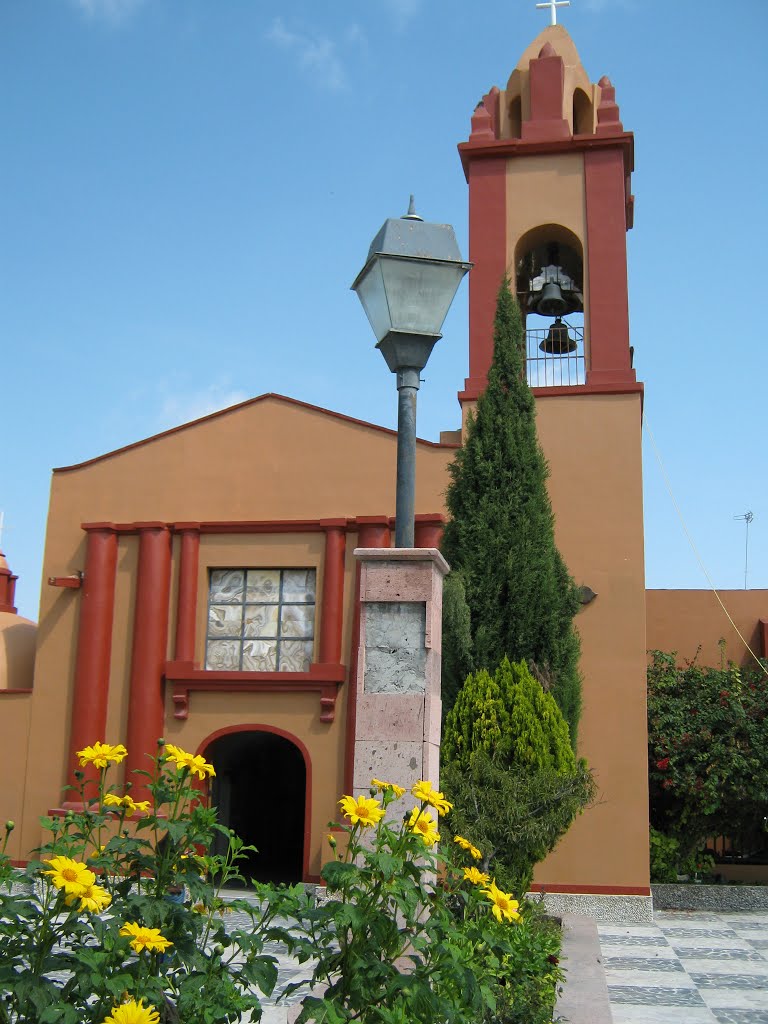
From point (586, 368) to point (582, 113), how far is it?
167 inches

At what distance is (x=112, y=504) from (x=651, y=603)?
798 centimetres

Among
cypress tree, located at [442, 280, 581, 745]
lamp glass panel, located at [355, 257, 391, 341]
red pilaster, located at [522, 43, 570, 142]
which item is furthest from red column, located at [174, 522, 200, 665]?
lamp glass panel, located at [355, 257, 391, 341]

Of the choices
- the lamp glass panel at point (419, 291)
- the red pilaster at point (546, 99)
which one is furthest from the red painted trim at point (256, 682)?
the lamp glass panel at point (419, 291)

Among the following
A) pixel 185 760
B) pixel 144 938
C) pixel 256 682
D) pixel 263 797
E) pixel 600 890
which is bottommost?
pixel 600 890

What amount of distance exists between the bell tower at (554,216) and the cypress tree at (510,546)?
1.71 meters

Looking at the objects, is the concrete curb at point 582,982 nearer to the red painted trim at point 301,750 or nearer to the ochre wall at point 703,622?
the red painted trim at point 301,750

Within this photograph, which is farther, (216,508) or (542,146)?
(216,508)

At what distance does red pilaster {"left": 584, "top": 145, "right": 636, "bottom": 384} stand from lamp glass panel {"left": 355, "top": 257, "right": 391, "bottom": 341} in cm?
849

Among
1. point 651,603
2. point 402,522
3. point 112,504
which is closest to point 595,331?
point 651,603

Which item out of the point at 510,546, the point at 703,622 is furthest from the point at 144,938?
the point at 703,622

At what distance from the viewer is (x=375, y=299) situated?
236 inches

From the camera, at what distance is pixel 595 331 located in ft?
47.2

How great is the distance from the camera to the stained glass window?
14.6 m

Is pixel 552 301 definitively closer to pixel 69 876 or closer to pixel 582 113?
pixel 582 113
